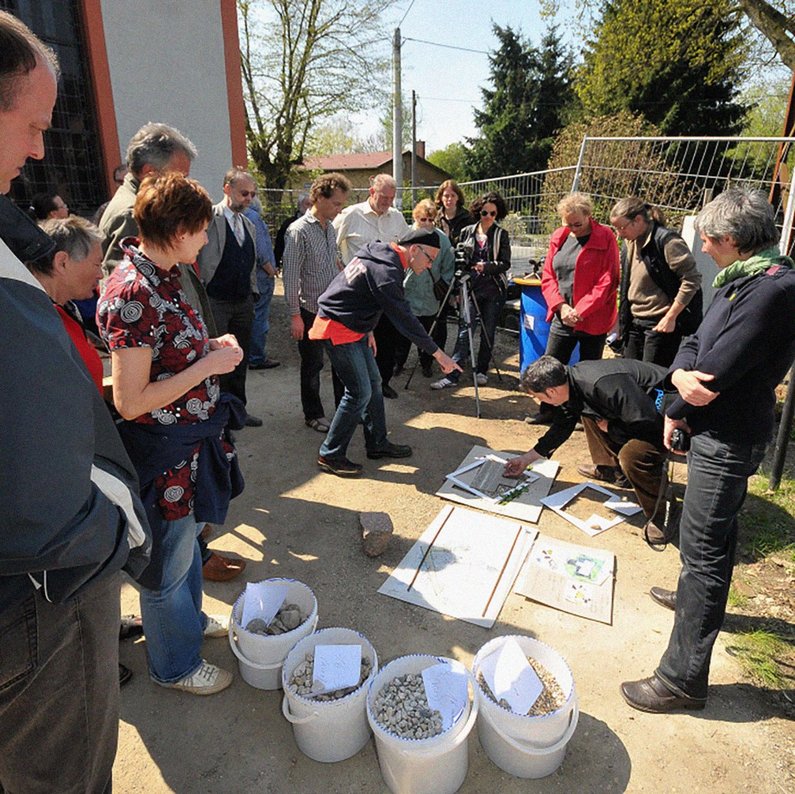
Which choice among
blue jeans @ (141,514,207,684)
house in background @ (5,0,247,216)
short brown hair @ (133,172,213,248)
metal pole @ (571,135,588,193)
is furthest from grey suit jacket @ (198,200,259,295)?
metal pole @ (571,135,588,193)

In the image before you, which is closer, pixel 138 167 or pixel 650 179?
pixel 138 167

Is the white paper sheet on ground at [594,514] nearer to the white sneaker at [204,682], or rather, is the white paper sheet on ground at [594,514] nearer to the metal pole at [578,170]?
the white sneaker at [204,682]

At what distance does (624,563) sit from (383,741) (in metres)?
1.75

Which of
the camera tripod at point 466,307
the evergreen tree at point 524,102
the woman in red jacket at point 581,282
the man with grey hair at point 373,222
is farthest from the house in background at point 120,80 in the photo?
A: the evergreen tree at point 524,102

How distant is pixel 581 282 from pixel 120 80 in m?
5.91

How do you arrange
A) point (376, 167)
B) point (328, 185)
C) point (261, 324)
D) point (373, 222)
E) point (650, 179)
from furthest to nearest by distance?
point (376, 167), point (650, 179), point (261, 324), point (373, 222), point (328, 185)

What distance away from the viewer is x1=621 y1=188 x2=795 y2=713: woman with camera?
71.7 inches

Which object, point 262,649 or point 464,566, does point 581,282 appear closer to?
point 464,566

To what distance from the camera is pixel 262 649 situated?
6.92ft

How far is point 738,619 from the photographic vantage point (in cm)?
257

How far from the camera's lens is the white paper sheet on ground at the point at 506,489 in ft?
11.1

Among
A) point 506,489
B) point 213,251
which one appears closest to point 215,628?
point 506,489

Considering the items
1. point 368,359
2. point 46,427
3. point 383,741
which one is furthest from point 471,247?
point 46,427

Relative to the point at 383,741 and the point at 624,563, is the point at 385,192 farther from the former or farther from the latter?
the point at 383,741
